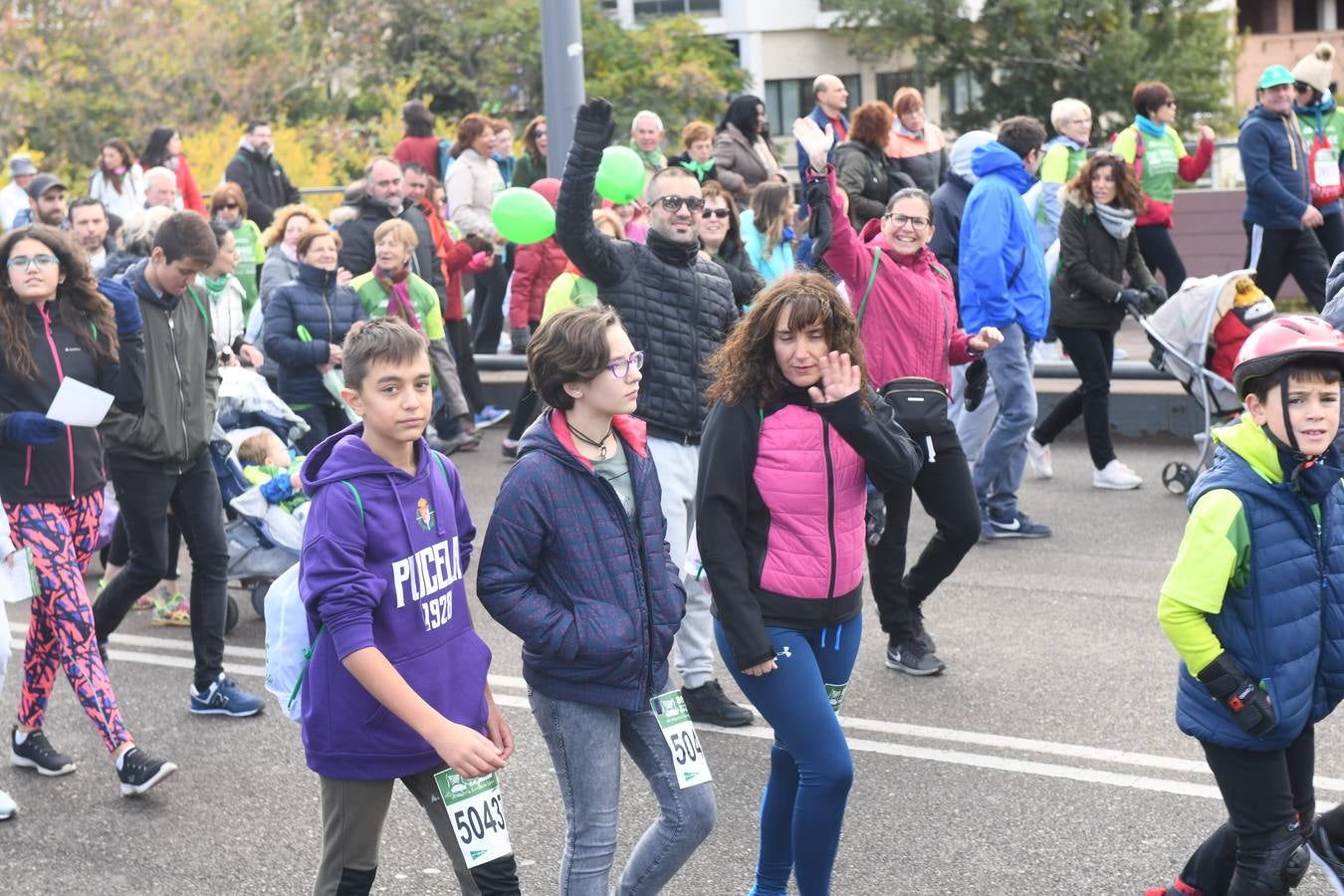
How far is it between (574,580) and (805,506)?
2.44 feet

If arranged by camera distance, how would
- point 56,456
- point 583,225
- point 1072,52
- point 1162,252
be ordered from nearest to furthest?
point 56,456, point 583,225, point 1162,252, point 1072,52

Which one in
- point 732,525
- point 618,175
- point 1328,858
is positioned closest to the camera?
point 1328,858

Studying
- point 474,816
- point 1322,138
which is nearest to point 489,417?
point 1322,138

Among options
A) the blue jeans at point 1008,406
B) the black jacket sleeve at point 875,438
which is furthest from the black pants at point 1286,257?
the black jacket sleeve at point 875,438

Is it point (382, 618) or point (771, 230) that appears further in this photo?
point (771, 230)

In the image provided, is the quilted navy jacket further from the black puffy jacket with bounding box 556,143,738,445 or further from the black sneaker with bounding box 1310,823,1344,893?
the black puffy jacket with bounding box 556,143,738,445

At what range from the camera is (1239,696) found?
408 cm

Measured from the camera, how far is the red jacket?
504 inches

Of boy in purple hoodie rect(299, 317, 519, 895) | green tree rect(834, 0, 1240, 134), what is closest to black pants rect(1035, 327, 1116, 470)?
boy in purple hoodie rect(299, 317, 519, 895)

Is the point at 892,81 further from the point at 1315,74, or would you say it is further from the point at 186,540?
the point at 186,540

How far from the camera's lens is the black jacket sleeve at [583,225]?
6406mm

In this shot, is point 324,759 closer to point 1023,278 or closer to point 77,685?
point 77,685

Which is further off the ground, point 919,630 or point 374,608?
point 374,608

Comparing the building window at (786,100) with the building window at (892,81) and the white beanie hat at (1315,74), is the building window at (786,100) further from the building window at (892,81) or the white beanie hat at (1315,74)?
the white beanie hat at (1315,74)
